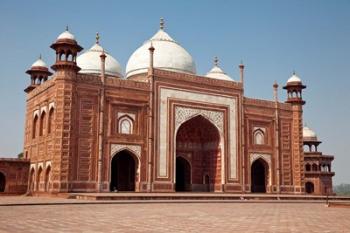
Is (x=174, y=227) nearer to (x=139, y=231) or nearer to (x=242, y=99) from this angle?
(x=139, y=231)

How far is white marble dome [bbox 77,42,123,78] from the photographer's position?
21.9 m

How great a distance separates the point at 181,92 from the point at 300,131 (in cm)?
742

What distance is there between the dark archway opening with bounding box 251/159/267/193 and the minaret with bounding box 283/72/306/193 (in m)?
1.62

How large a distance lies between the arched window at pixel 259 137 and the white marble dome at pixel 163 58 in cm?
452

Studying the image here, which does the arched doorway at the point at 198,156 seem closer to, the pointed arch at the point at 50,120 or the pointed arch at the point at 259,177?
the pointed arch at the point at 259,177

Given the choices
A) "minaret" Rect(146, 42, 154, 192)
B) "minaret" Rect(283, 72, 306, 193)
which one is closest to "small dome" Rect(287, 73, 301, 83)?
Result: "minaret" Rect(283, 72, 306, 193)

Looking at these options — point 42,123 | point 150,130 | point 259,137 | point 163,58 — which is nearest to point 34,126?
point 42,123

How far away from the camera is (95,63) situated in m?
22.1

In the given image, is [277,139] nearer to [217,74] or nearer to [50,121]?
[217,74]

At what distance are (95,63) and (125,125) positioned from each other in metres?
5.02

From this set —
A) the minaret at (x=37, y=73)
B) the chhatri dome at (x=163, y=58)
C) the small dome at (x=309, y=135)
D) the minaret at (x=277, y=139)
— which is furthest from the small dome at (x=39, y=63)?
the small dome at (x=309, y=135)

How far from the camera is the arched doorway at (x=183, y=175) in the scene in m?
21.8

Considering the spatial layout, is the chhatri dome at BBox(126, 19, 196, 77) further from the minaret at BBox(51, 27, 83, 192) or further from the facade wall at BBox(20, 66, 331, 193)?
the minaret at BBox(51, 27, 83, 192)

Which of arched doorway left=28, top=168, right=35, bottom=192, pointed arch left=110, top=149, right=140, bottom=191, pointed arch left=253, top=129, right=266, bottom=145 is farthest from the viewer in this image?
pointed arch left=253, top=129, right=266, bottom=145
